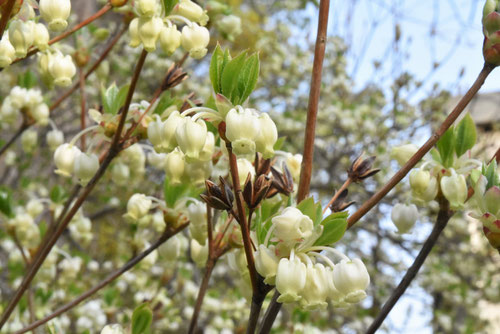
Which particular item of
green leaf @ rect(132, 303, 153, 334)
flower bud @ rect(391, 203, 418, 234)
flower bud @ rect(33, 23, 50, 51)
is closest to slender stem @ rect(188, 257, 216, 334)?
green leaf @ rect(132, 303, 153, 334)

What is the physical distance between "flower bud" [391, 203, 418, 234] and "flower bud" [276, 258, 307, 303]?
2.13ft

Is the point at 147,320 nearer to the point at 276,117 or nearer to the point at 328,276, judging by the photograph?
the point at 328,276

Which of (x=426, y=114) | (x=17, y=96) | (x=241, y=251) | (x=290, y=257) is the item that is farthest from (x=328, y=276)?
(x=426, y=114)

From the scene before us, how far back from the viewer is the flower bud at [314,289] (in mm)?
1044

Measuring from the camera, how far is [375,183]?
6.23m

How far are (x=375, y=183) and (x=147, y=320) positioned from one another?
5.22 m

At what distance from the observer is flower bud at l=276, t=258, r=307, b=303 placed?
3.27 feet

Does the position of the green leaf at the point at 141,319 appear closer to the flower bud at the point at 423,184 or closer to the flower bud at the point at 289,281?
the flower bud at the point at 289,281

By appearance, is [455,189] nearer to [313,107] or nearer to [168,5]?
[313,107]

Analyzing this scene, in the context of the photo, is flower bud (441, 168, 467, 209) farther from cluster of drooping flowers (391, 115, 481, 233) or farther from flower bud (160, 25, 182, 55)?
flower bud (160, 25, 182, 55)

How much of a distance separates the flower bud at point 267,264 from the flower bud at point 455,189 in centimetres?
52

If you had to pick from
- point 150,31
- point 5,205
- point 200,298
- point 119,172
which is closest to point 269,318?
point 200,298

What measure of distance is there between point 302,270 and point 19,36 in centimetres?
94

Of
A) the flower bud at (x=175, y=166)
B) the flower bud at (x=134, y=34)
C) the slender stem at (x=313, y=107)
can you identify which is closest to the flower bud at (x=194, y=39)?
the flower bud at (x=134, y=34)
